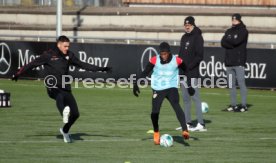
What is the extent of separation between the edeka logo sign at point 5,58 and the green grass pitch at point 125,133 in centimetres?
549

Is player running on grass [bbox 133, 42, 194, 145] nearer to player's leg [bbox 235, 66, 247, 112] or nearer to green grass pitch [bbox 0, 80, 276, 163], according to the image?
green grass pitch [bbox 0, 80, 276, 163]


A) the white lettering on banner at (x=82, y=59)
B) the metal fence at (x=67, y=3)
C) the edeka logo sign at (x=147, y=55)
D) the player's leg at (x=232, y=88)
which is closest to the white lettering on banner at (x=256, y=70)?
the edeka logo sign at (x=147, y=55)

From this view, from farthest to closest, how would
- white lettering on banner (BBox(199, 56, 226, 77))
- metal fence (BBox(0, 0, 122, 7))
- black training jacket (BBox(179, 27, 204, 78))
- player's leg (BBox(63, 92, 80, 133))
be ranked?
metal fence (BBox(0, 0, 122, 7))
white lettering on banner (BBox(199, 56, 226, 77))
black training jacket (BBox(179, 27, 204, 78))
player's leg (BBox(63, 92, 80, 133))

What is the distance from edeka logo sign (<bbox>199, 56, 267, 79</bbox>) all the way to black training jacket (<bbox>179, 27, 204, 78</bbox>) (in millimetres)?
10045

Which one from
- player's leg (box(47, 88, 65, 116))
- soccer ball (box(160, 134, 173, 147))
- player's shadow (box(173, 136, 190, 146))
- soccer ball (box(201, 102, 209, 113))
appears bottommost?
soccer ball (box(201, 102, 209, 113))

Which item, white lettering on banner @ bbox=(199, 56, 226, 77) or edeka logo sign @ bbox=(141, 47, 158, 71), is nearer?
white lettering on banner @ bbox=(199, 56, 226, 77)

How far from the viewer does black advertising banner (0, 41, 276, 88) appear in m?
27.8

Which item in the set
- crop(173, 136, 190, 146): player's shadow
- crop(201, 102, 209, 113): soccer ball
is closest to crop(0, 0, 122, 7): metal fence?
crop(201, 102, 209, 113): soccer ball

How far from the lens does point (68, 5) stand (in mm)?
41062

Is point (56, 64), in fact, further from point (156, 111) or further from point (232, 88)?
point (232, 88)

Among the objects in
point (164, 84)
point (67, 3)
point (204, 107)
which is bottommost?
point (204, 107)

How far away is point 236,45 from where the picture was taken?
22031 millimetres

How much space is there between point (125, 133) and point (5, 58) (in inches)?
569

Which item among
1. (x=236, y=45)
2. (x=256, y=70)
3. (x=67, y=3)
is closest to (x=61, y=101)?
(x=236, y=45)
